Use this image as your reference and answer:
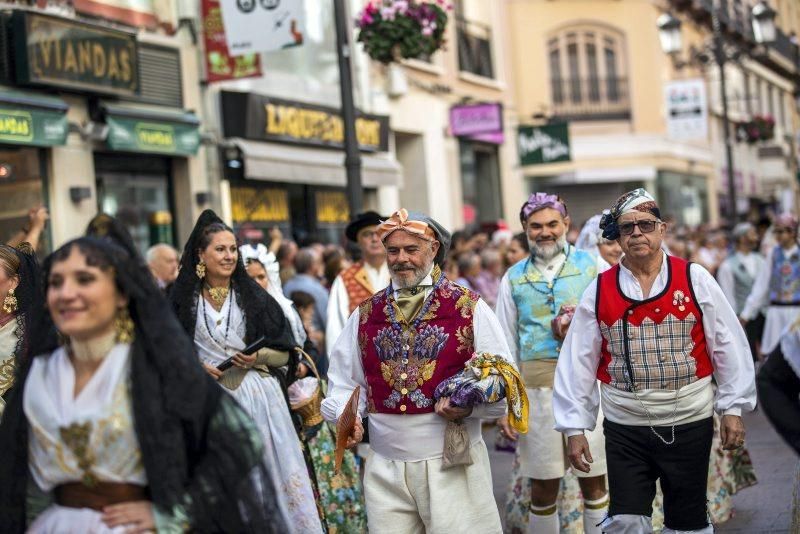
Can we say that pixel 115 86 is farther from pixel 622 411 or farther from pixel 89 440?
pixel 89 440

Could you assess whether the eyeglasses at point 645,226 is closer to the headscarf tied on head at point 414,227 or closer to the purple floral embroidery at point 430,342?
the headscarf tied on head at point 414,227

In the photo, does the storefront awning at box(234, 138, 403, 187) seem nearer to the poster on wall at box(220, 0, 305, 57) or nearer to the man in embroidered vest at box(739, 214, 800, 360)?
the poster on wall at box(220, 0, 305, 57)

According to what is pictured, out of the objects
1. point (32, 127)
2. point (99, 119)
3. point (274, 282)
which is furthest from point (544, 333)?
point (99, 119)

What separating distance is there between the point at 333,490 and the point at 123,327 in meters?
4.56

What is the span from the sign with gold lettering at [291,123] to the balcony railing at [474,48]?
577 centimetres

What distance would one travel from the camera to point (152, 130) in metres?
16.1

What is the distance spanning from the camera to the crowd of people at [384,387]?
4348mm

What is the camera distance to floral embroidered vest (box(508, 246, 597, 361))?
27.6ft

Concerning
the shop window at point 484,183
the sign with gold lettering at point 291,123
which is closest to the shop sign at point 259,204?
the sign with gold lettering at point 291,123

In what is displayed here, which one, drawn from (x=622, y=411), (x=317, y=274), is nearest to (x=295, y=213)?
(x=317, y=274)

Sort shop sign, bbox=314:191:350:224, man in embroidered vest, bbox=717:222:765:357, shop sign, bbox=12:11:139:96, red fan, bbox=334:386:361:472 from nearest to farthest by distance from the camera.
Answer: red fan, bbox=334:386:361:472 < shop sign, bbox=12:11:139:96 < man in embroidered vest, bbox=717:222:765:357 < shop sign, bbox=314:191:350:224

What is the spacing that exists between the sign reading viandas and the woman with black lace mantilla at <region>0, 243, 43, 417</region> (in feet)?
70.7

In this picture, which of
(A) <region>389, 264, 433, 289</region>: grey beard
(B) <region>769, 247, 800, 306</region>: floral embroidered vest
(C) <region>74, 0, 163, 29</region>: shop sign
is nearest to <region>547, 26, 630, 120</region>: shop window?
(C) <region>74, 0, 163, 29</region>: shop sign

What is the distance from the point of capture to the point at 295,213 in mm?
21250
